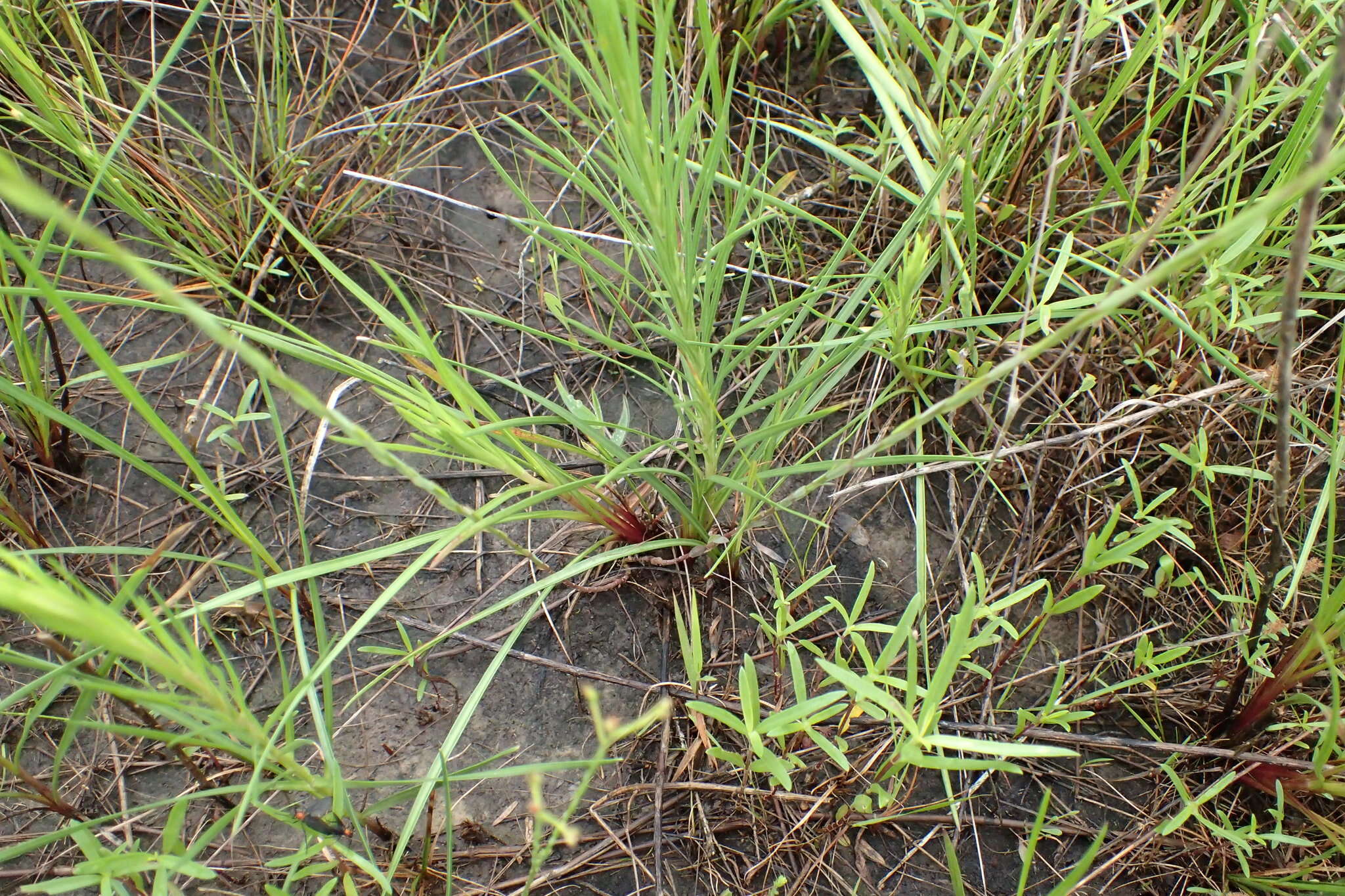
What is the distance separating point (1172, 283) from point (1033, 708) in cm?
66

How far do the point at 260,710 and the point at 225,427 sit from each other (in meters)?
0.42

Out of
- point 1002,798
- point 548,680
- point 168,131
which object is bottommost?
point 1002,798

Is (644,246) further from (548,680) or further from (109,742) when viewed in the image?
(109,742)

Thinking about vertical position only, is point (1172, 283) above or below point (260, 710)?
above

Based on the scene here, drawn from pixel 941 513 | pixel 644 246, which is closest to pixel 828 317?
pixel 644 246

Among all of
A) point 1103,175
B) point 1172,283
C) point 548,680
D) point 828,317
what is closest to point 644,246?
point 828,317

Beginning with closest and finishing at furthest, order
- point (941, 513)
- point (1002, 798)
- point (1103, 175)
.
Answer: point (1002, 798) → point (941, 513) → point (1103, 175)

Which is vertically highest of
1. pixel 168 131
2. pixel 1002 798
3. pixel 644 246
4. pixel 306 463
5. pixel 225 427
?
pixel 168 131

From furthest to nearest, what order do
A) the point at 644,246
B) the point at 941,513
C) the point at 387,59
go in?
the point at 387,59, the point at 941,513, the point at 644,246

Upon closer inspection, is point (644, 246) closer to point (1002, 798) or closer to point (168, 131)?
point (1002, 798)

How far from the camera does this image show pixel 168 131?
56.2 inches

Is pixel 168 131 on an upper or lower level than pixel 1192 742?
upper

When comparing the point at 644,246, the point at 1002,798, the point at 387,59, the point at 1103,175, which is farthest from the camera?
the point at 387,59

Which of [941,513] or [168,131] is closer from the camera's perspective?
[941,513]
